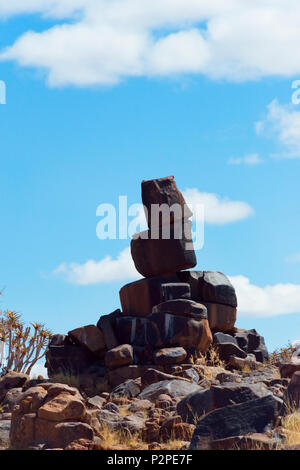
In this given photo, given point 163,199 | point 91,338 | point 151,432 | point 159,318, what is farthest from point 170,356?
point 151,432

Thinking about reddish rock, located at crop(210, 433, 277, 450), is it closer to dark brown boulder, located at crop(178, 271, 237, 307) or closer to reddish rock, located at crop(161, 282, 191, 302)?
reddish rock, located at crop(161, 282, 191, 302)

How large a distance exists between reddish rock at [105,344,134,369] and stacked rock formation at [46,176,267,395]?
4 cm

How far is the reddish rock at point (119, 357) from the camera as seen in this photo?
23719 mm

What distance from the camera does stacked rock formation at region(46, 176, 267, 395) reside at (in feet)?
78.3

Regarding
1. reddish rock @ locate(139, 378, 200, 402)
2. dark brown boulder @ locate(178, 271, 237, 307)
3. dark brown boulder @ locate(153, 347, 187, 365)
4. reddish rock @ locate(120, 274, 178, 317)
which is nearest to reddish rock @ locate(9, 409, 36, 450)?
reddish rock @ locate(139, 378, 200, 402)

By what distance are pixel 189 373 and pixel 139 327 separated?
508cm

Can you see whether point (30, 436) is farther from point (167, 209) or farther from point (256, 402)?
point (167, 209)

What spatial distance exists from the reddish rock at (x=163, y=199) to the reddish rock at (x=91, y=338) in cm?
480

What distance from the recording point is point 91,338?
2605 centimetres

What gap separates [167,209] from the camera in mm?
26469

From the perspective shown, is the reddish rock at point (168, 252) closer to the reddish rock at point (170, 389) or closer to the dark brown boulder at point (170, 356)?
the dark brown boulder at point (170, 356)

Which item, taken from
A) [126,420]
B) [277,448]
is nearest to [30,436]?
[126,420]

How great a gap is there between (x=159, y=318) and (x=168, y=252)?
3.37 metres

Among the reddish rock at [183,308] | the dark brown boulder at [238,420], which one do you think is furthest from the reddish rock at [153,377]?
the dark brown boulder at [238,420]
